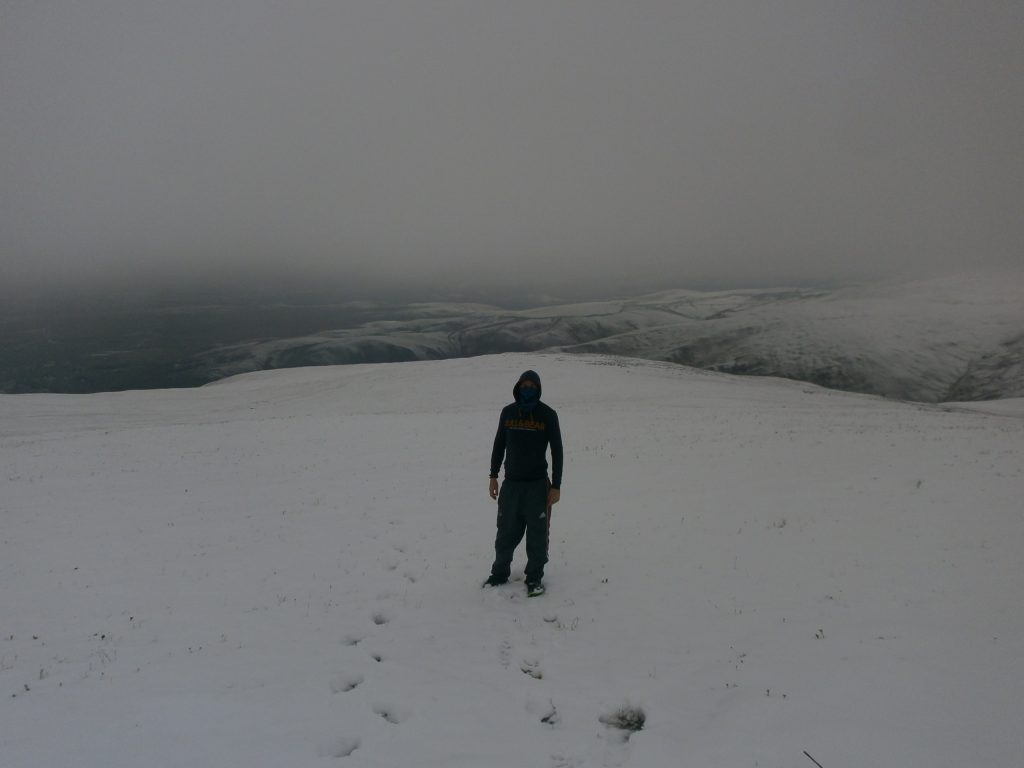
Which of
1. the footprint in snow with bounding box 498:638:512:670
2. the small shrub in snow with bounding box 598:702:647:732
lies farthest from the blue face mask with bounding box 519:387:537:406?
the small shrub in snow with bounding box 598:702:647:732

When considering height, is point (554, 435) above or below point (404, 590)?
above

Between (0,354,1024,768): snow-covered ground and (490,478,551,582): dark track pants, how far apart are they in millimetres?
712

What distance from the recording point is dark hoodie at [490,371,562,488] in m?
8.55

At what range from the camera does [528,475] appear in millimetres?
8680

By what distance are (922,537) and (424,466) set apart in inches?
546

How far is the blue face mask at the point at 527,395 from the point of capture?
851 cm

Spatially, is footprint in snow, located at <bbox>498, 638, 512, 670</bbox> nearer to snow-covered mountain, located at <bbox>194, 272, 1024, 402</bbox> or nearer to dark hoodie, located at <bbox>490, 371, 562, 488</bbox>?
dark hoodie, located at <bbox>490, 371, 562, 488</bbox>

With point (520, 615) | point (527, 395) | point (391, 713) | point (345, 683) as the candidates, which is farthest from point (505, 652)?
point (527, 395)

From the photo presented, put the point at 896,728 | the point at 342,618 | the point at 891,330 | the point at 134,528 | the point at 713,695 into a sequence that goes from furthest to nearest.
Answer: the point at 891,330 < the point at 134,528 < the point at 342,618 < the point at 713,695 < the point at 896,728

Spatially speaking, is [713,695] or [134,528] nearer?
[713,695]

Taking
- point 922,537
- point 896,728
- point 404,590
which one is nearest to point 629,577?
point 404,590

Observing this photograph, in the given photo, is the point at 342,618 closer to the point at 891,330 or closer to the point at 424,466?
the point at 424,466

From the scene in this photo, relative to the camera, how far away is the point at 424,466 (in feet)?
61.3

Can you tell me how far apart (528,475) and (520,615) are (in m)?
2.16
